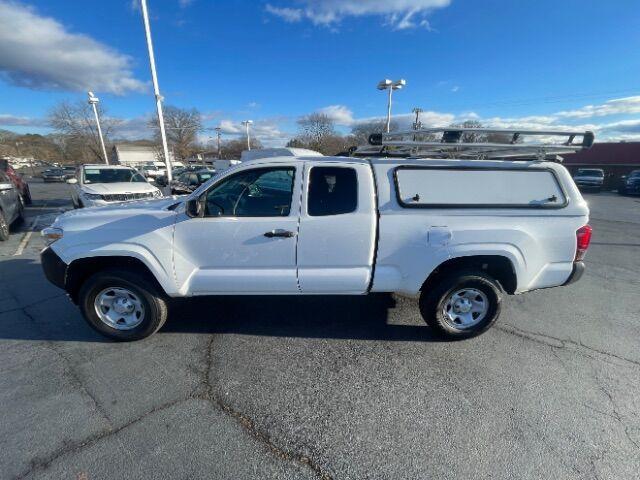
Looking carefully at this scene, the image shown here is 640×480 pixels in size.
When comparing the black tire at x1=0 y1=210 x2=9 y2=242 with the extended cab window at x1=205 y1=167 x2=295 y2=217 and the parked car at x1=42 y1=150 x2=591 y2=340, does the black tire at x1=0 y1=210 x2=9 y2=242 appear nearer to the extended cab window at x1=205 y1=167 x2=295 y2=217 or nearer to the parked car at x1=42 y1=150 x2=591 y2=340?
the parked car at x1=42 y1=150 x2=591 y2=340

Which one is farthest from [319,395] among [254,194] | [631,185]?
[631,185]

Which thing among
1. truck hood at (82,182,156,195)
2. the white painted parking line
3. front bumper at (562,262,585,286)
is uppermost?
truck hood at (82,182,156,195)

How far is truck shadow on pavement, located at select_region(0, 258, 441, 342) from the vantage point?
339cm

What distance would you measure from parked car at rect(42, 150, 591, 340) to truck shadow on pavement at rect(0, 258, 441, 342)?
47 centimetres

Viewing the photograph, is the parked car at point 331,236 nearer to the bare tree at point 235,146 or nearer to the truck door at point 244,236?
the truck door at point 244,236

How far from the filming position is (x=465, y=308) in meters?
3.28

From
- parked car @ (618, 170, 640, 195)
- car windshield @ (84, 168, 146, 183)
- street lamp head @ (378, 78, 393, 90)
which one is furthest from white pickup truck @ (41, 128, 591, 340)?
parked car @ (618, 170, 640, 195)

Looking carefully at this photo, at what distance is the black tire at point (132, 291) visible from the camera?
3062 millimetres

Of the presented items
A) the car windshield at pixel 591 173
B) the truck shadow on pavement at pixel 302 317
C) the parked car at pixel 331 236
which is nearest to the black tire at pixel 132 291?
the parked car at pixel 331 236

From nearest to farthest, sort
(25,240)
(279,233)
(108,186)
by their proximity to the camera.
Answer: (279,233) → (25,240) → (108,186)

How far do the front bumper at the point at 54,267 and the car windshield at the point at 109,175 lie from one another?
24.7 feet

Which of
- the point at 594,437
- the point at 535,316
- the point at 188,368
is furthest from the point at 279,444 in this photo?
the point at 535,316

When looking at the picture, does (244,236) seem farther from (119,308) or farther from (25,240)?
(25,240)

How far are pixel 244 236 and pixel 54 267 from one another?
194 centimetres
